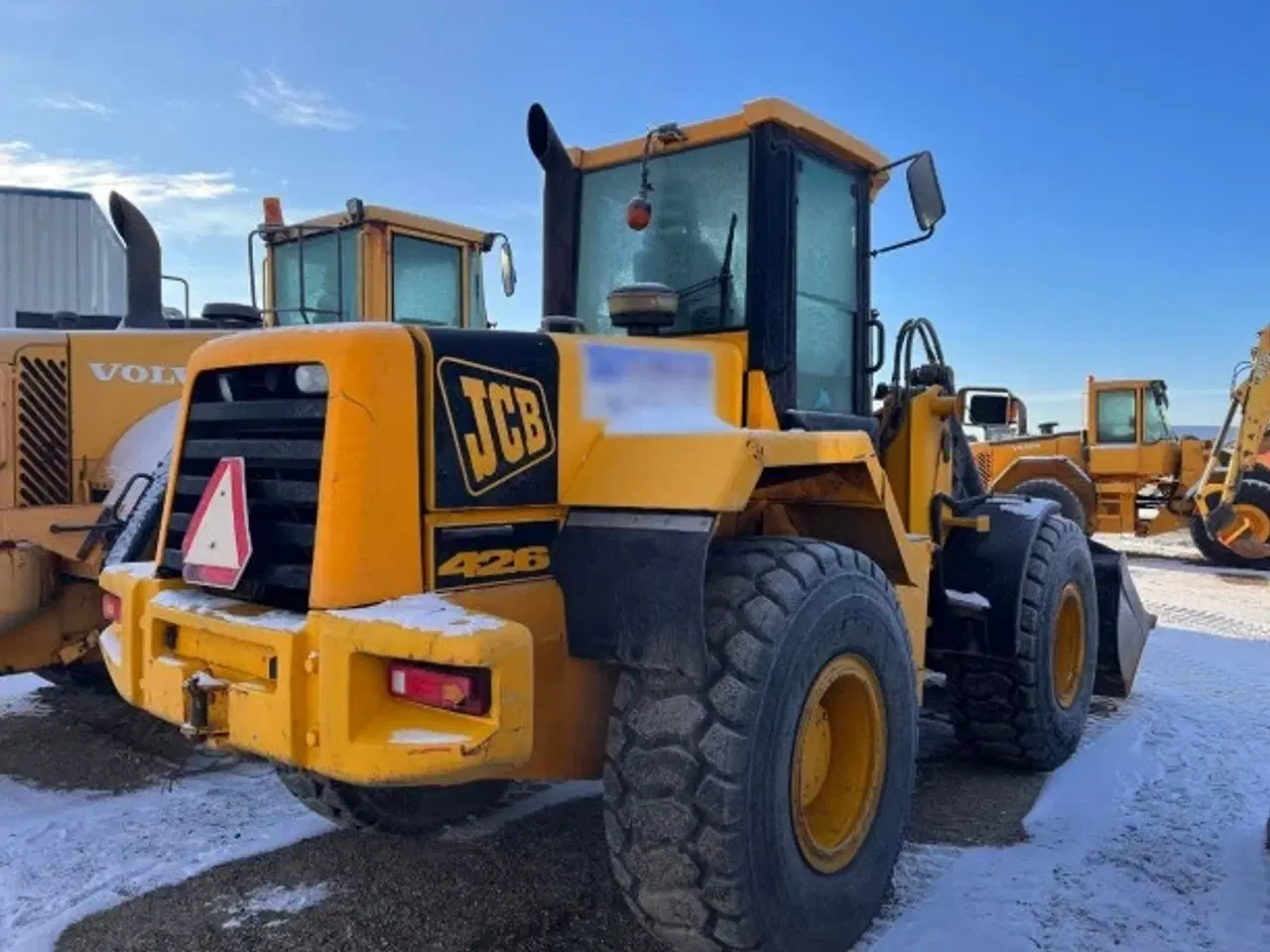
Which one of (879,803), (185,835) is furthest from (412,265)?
(879,803)

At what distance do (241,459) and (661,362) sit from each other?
→ 122cm

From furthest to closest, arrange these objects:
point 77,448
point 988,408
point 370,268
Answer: point 370,268
point 77,448
point 988,408

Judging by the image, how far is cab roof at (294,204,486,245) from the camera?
7230 mm

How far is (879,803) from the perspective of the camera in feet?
10.4

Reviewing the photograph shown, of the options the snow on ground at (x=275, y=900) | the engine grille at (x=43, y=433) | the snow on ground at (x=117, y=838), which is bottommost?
the snow on ground at (x=117, y=838)

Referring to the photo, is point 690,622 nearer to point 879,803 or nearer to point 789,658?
point 789,658

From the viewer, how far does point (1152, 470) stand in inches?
615

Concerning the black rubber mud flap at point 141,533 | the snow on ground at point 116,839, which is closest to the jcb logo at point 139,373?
the black rubber mud flap at point 141,533

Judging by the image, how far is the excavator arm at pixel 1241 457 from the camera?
13344mm

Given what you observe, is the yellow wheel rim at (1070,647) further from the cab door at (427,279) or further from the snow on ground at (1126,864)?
the cab door at (427,279)

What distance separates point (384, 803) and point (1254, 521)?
13769mm

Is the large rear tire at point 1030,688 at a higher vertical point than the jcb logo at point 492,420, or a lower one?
lower

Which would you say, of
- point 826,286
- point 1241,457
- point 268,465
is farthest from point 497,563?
point 1241,457

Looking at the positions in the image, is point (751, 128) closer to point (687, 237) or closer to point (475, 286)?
point (687, 237)
